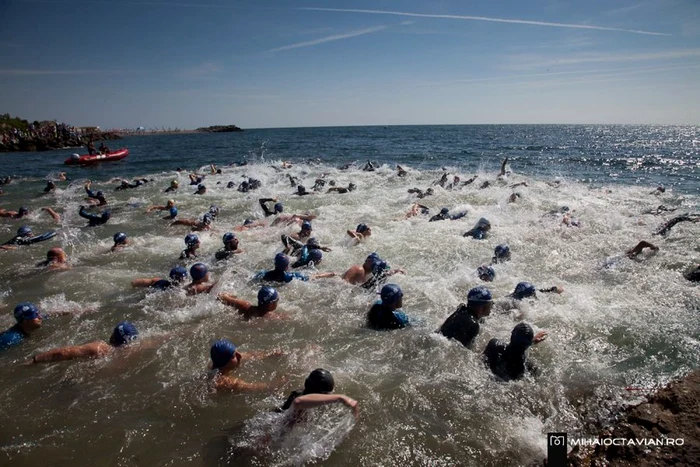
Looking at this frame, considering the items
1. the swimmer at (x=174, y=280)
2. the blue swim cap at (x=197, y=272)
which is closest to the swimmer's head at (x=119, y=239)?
the swimmer at (x=174, y=280)

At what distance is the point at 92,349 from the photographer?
245 inches

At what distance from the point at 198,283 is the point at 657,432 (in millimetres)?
8023

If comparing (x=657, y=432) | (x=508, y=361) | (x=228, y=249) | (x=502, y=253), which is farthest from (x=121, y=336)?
(x=502, y=253)

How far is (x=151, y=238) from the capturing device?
523 inches

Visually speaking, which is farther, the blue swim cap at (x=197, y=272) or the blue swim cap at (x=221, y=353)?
the blue swim cap at (x=197, y=272)

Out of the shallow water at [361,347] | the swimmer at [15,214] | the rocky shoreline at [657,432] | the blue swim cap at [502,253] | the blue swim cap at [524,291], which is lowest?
the shallow water at [361,347]

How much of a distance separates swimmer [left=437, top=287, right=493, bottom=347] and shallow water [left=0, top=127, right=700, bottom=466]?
0.31 meters

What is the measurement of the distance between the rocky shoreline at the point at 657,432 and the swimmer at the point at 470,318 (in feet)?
7.12

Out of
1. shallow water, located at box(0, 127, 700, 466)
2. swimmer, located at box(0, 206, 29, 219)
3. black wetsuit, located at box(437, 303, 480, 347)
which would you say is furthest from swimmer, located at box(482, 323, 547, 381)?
swimmer, located at box(0, 206, 29, 219)

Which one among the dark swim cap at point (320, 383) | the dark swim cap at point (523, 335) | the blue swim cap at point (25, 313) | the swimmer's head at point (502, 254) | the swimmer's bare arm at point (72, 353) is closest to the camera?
the dark swim cap at point (320, 383)

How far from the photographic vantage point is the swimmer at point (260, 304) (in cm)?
721

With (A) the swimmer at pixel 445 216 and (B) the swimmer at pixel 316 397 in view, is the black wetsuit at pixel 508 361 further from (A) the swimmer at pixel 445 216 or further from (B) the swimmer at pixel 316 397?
(A) the swimmer at pixel 445 216

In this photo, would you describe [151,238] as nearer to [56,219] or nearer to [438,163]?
[56,219]

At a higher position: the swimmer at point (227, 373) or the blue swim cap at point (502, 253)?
the blue swim cap at point (502, 253)
